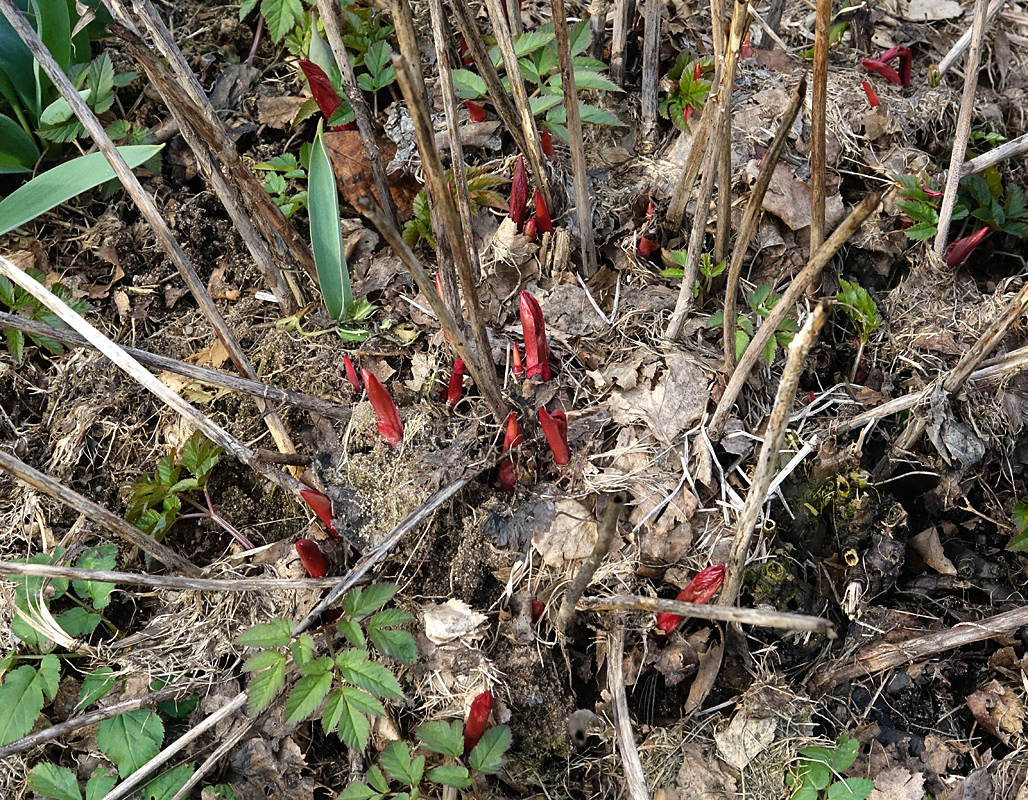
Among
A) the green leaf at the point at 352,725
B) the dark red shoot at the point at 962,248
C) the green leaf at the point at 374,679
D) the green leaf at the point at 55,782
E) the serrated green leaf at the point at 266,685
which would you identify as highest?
the dark red shoot at the point at 962,248

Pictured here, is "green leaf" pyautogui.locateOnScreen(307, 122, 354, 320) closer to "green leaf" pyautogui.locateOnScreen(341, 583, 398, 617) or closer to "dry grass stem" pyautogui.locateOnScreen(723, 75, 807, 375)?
"green leaf" pyautogui.locateOnScreen(341, 583, 398, 617)

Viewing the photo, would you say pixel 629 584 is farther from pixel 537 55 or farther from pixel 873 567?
pixel 537 55

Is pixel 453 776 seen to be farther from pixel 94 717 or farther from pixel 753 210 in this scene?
pixel 753 210

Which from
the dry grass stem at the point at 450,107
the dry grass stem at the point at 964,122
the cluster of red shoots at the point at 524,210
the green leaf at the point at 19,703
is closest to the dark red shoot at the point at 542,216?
the cluster of red shoots at the point at 524,210

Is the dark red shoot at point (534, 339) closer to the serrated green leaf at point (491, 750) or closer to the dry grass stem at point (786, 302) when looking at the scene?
the dry grass stem at point (786, 302)

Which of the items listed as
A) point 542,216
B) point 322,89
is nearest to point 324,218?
point 322,89

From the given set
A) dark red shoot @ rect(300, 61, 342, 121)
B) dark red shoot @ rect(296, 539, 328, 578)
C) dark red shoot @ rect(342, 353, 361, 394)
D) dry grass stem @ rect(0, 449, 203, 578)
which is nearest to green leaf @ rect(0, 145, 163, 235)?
dark red shoot @ rect(300, 61, 342, 121)
